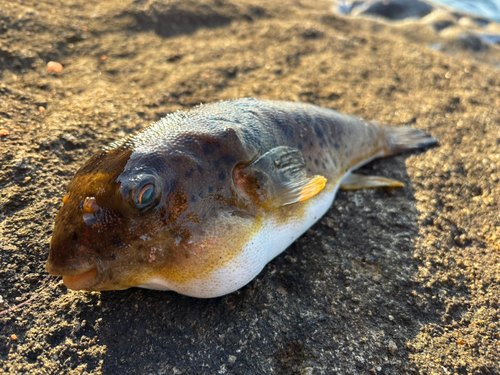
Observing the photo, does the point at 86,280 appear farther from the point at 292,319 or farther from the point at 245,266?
the point at 292,319

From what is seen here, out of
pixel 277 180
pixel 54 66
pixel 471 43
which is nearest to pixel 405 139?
pixel 277 180

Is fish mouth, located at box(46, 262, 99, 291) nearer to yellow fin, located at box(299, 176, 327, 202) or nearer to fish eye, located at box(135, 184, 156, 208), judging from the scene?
fish eye, located at box(135, 184, 156, 208)

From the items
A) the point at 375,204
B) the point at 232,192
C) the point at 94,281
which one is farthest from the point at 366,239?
the point at 94,281

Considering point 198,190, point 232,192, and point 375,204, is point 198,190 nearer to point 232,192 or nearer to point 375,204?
point 232,192

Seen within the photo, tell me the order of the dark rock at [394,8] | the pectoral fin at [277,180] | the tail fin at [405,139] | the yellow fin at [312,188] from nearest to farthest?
the pectoral fin at [277,180] < the yellow fin at [312,188] < the tail fin at [405,139] < the dark rock at [394,8]

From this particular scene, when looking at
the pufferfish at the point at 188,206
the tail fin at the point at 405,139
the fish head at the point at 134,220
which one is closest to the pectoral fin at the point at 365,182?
the tail fin at the point at 405,139

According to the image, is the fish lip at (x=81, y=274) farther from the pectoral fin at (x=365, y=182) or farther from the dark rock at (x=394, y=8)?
the dark rock at (x=394, y=8)
